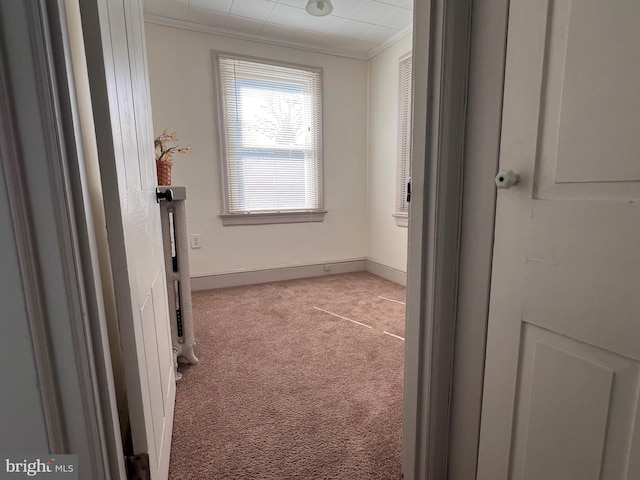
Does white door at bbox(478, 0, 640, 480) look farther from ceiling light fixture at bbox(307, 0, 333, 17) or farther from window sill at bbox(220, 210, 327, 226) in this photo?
window sill at bbox(220, 210, 327, 226)

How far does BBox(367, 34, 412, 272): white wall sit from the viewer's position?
3039mm

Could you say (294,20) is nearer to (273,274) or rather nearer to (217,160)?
(217,160)

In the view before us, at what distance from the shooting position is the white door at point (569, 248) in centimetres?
52

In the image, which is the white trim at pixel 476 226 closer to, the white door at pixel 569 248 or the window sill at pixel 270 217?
the white door at pixel 569 248

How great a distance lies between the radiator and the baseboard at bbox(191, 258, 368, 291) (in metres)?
1.32

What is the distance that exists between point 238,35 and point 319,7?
0.86 meters

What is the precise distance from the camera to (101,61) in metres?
0.61

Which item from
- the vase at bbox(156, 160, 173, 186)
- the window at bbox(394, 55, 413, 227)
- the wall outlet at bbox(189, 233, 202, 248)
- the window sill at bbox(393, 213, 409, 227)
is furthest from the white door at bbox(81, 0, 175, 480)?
the window sill at bbox(393, 213, 409, 227)

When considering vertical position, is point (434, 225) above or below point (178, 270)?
above

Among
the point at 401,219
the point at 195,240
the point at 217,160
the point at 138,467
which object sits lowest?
the point at 138,467

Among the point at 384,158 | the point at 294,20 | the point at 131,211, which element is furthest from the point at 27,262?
the point at 384,158

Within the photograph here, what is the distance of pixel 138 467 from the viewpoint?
751mm

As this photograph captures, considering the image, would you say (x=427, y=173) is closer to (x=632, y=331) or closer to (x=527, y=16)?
(x=527, y=16)

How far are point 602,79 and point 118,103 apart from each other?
0.97 metres
